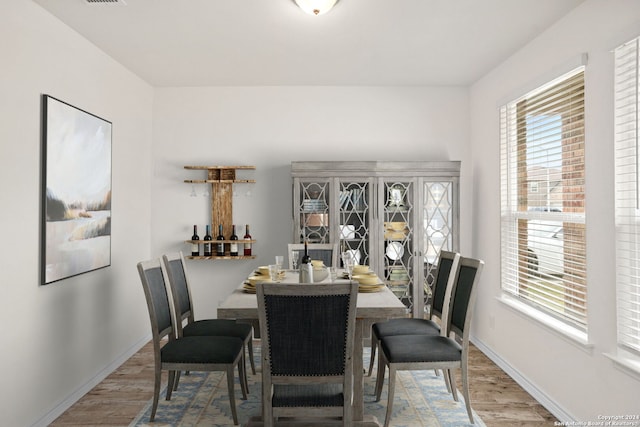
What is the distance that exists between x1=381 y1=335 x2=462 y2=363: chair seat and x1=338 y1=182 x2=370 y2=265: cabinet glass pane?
1582 millimetres

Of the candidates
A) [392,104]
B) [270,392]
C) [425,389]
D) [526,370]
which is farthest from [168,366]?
[392,104]

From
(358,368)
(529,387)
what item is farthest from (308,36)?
(529,387)

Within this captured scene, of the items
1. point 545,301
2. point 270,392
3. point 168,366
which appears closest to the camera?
point 270,392

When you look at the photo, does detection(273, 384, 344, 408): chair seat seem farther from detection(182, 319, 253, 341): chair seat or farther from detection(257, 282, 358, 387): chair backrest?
detection(182, 319, 253, 341): chair seat

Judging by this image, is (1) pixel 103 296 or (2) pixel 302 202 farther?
(2) pixel 302 202

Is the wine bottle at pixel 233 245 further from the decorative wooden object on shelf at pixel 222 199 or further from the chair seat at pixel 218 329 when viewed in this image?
the chair seat at pixel 218 329

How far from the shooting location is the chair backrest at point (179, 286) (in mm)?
3104

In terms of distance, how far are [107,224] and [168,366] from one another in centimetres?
149

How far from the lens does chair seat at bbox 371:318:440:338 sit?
3.14 metres

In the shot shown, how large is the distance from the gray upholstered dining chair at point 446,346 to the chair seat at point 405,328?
0.41ft

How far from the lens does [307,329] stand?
2.10 m

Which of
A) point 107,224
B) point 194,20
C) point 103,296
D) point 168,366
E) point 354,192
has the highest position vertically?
point 194,20

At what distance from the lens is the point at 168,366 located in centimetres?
270

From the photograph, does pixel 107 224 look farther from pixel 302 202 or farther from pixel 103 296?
pixel 302 202
